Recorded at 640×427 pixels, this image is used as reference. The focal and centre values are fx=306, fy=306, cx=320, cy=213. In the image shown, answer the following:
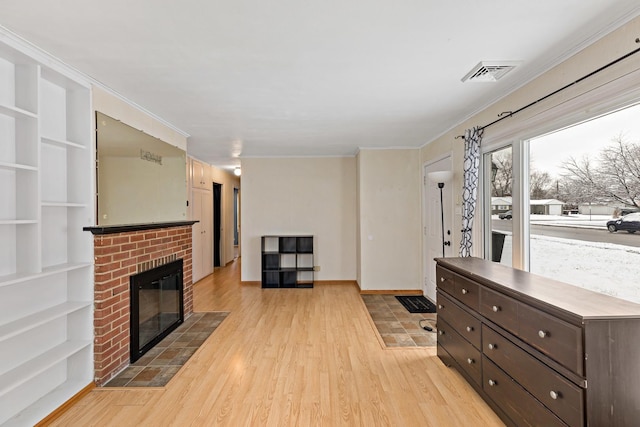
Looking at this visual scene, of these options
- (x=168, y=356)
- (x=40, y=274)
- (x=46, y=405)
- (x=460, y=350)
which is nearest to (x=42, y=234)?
(x=40, y=274)

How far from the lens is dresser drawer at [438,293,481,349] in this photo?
2324mm

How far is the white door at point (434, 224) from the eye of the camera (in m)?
4.09

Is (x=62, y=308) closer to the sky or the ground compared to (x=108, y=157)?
closer to the ground

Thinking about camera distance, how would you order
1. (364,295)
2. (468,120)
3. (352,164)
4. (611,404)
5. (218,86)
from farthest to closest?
(352,164) → (364,295) → (468,120) → (218,86) → (611,404)

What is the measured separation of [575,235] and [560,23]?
1414 millimetres

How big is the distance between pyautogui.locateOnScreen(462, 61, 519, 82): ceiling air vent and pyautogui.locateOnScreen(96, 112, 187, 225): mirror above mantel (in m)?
3.03

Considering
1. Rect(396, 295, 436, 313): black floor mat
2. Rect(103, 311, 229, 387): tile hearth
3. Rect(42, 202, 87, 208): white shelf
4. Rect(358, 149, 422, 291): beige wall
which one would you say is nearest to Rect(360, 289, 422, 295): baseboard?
Rect(358, 149, 422, 291): beige wall

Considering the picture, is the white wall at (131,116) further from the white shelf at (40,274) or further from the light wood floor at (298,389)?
the light wood floor at (298,389)

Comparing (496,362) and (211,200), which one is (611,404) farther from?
(211,200)

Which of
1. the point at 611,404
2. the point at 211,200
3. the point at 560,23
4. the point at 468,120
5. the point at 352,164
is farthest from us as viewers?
the point at 211,200

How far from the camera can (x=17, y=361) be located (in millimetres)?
2066

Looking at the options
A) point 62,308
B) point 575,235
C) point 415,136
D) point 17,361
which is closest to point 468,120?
point 415,136

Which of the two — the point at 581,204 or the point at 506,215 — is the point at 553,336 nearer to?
the point at 581,204

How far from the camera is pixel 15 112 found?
6.31 ft
